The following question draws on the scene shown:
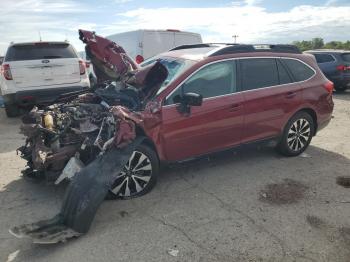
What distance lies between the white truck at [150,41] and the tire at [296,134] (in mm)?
5845

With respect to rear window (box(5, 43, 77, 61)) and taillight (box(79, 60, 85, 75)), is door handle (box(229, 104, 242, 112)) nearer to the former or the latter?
Answer: taillight (box(79, 60, 85, 75))

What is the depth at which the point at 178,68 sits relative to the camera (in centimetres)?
503

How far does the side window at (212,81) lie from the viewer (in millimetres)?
4871

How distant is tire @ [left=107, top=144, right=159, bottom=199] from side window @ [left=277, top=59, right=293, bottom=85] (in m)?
2.47

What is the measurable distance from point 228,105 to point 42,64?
209 inches

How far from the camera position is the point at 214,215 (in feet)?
13.6

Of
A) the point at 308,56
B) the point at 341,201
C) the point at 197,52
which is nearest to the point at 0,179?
the point at 197,52

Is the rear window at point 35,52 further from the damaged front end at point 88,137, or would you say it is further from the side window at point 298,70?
the side window at point 298,70

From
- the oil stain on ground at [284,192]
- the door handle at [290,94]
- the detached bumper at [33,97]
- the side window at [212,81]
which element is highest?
the side window at [212,81]

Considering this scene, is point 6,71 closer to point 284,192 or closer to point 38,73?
point 38,73

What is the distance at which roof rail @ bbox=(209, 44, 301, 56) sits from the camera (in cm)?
528

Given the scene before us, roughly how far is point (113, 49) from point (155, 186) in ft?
6.90

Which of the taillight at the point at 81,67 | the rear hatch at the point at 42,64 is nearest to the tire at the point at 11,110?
the rear hatch at the point at 42,64

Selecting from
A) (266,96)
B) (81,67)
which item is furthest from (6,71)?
(266,96)
